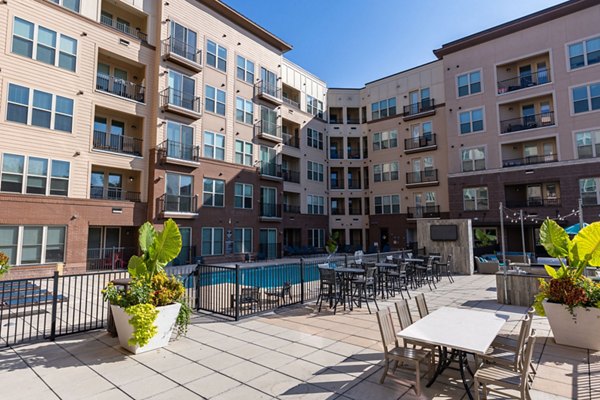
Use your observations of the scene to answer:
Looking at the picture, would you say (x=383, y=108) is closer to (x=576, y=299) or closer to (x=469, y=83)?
(x=469, y=83)

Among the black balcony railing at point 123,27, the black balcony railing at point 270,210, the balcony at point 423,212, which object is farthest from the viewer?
the balcony at point 423,212

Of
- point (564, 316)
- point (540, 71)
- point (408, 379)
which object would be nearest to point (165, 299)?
point (408, 379)

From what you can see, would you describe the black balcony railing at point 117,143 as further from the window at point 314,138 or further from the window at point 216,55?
the window at point 314,138

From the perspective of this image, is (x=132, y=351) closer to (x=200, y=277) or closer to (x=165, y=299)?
(x=165, y=299)

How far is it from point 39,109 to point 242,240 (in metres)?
14.8

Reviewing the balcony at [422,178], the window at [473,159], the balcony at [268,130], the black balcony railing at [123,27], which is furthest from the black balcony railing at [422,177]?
the black balcony railing at [123,27]

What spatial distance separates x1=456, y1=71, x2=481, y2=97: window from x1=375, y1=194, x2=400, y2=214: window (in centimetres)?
1148

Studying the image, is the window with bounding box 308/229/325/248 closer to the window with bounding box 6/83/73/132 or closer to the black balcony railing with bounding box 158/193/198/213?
the black balcony railing with bounding box 158/193/198/213

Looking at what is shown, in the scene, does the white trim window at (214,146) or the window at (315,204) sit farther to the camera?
the window at (315,204)

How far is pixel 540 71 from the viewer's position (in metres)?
25.6

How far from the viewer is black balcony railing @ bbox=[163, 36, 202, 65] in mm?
21797

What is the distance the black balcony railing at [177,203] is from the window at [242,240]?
410 centimetres

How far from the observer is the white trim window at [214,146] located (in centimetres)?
2398

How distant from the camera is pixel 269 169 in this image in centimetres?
2869
